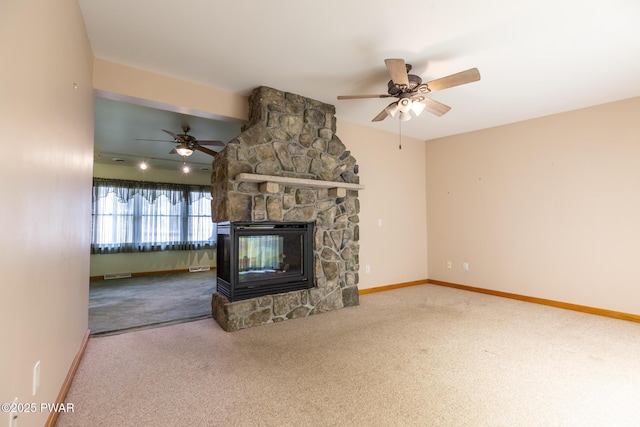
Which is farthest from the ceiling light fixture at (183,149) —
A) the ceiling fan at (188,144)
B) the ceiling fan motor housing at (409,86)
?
the ceiling fan motor housing at (409,86)

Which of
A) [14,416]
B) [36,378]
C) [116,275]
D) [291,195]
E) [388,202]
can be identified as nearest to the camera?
[14,416]

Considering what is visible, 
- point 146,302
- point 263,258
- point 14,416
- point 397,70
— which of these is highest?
point 397,70

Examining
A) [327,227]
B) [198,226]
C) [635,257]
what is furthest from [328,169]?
[198,226]

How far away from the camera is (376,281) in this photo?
490 centimetres

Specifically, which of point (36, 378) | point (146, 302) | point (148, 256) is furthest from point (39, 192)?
point (148, 256)

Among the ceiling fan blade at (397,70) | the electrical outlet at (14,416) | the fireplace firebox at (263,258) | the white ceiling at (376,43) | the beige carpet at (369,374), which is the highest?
the white ceiling at (376,43)

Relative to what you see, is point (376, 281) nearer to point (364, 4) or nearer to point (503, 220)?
point (503, 220)

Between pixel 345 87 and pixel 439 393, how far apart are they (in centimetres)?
304

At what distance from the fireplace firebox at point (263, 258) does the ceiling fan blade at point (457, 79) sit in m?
2.08

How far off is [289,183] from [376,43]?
64.8 inches

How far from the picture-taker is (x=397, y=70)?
99.1 inches

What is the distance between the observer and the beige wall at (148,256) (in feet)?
21.8

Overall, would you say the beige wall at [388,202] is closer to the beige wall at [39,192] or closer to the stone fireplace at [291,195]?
the stone fireplace at [291,195]

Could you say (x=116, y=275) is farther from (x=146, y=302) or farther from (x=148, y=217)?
(x=146, y=302)
